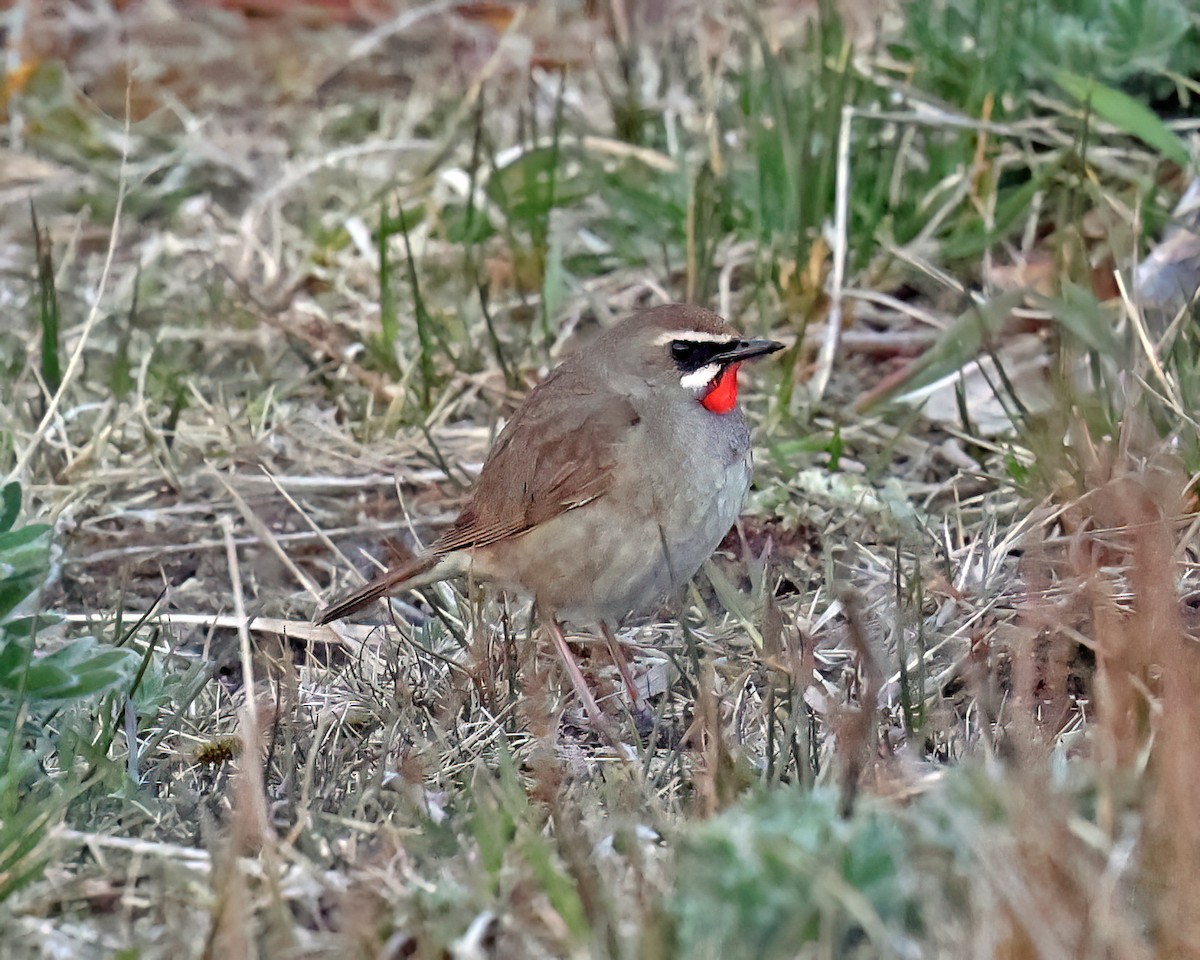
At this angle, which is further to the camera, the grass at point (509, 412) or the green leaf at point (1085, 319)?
the green leaf at point (1085, 319)

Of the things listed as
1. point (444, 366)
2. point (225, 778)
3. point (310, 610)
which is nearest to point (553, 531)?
point (310, 610)

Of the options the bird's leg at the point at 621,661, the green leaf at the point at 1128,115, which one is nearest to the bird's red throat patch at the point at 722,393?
the bird's leg at the point at 621,661

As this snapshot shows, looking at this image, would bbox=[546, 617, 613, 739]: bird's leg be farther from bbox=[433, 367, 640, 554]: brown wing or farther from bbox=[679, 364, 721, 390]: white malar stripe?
bbox=[679, 364, 721, 390]: white malar stripe

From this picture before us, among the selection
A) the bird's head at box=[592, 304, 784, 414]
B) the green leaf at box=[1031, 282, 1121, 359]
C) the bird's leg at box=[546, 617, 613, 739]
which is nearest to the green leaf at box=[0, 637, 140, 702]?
the bird's leg at box=[546, 617, 613, 739]

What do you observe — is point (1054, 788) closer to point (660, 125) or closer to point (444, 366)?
point (444, 366)

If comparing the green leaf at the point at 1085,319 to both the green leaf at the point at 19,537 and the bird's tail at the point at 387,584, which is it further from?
the green leaf at the point at 19,537

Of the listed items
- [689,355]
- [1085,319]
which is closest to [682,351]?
[689,355]
